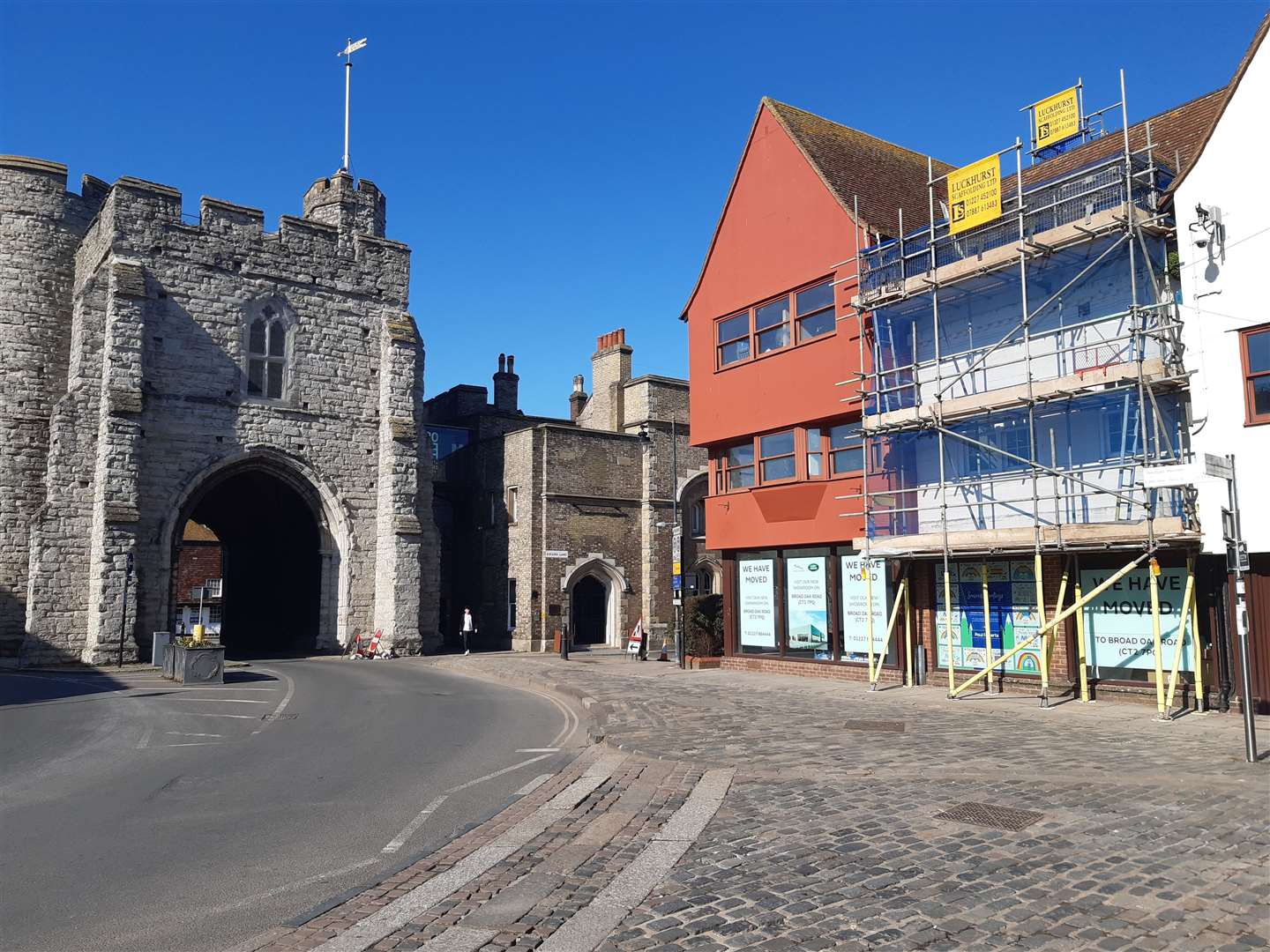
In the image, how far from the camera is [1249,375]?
12.9 m

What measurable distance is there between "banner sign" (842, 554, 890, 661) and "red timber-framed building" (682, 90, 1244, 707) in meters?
0.05

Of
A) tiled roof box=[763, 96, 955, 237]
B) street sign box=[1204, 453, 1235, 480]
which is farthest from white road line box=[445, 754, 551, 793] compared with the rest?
tiled roof box=[763, 96, 955, 237]

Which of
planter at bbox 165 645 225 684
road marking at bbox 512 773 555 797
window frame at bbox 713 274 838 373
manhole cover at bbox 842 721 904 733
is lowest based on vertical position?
road marking at bbox 512 773 555 797

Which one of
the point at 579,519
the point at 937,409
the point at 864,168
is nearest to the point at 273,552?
the point at 579,519

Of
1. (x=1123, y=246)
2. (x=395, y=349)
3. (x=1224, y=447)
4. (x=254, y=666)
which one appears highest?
(x=395, y=349)

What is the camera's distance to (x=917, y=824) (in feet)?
23.9

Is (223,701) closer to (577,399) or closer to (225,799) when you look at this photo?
(225,799)

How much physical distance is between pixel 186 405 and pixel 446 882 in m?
25.2

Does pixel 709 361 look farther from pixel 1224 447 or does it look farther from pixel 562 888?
pixel 562 888

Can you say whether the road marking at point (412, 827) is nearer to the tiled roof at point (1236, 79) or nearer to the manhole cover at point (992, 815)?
the manhole cover at point (992, 815)

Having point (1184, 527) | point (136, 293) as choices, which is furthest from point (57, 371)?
point (1184, 527)

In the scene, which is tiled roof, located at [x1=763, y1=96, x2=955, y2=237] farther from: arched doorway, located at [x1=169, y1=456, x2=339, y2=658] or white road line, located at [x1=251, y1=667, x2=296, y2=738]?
arched doorway, located at [x1=169, y1=456, x2=339, y2=658]

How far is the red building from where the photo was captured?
19.1 m

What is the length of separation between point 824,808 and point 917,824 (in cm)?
83
